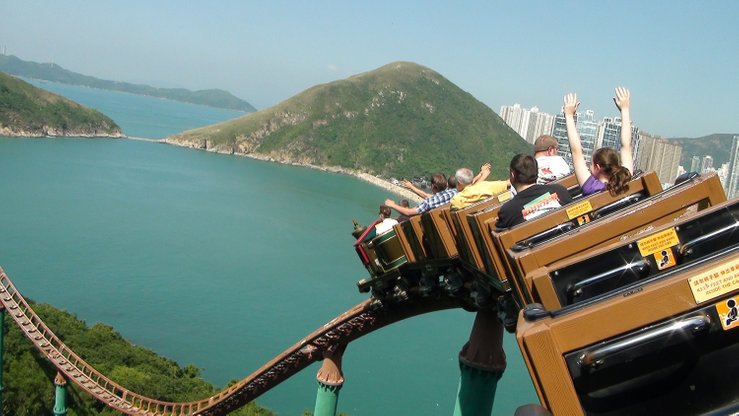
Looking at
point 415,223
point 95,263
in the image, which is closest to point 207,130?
point 95,263

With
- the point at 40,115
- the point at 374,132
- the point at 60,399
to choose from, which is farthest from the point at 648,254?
the point at 374,132

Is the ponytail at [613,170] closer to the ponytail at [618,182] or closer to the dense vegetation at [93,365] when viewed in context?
the ponytail at [618,182]

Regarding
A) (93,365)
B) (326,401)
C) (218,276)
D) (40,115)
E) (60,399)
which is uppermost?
(40,115)

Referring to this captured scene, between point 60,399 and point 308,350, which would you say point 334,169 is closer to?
point 60,399

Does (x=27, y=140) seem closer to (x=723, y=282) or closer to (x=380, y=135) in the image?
(x=380, y=135)

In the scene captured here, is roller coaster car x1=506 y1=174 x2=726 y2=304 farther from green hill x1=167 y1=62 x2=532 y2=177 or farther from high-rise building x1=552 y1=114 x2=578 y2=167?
green hill x1=167 y1=62 x2=532 y2=177

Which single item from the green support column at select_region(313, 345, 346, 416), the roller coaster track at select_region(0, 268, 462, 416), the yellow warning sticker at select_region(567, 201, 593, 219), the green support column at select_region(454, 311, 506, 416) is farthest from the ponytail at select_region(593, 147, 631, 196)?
the green support column at select_region(313, 345, 346, 416)
